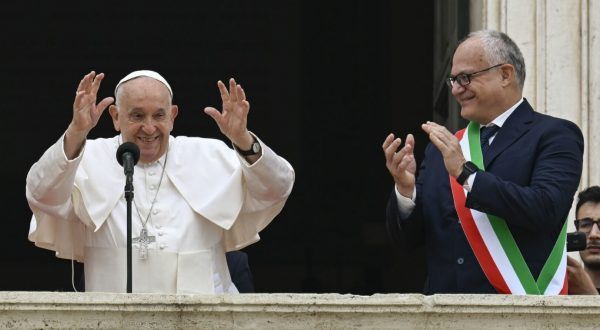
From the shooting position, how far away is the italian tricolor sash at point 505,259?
18.6 ft

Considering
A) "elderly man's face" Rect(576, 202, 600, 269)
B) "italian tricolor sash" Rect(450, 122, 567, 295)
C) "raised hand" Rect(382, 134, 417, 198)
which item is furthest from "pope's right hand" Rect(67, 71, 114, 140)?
"elderly man's face" Rect(576, 202, 600, 269)

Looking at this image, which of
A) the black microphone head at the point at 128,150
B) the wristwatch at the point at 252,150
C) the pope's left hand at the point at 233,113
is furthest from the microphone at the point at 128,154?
the wristwatch at the point at 252,150

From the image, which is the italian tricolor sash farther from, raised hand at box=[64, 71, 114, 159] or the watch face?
raised hand at box=[64, 71, 114, 159]

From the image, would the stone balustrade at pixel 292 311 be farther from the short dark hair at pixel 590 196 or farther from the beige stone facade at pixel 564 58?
the beige stone facade at pixel 564 58

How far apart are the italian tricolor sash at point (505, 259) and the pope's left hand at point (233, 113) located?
713mm

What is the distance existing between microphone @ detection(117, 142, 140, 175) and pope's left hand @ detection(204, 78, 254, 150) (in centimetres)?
24

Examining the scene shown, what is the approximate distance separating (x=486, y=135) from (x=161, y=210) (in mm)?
1124

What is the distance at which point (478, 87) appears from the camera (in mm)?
5840

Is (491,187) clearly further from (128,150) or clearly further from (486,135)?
(128,150)

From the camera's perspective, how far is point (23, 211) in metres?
12.5

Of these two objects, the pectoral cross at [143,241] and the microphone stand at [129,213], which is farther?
the pectoral cross at [143,241]

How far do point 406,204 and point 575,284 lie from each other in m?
0.64

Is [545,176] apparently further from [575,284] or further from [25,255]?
[25,255]

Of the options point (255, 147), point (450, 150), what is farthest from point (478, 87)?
point (255, 147)
